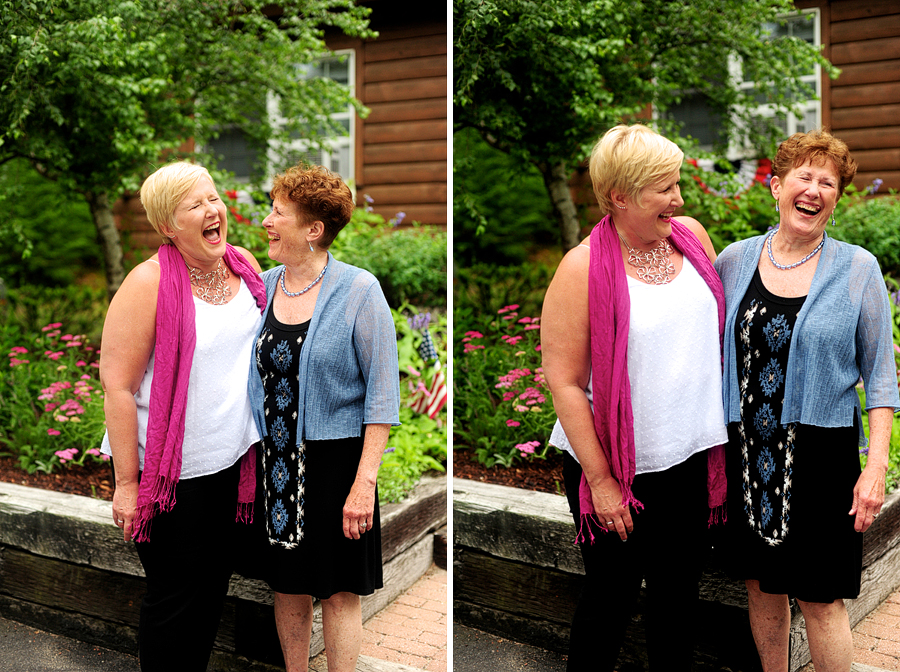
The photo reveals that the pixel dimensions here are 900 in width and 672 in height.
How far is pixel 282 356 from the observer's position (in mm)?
2152

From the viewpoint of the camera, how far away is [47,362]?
15.0 feet

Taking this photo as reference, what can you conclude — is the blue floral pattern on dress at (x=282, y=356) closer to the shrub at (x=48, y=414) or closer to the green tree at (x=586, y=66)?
the green tree at (x=586, y=66)

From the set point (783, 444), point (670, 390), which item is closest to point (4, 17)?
point (670, 390)

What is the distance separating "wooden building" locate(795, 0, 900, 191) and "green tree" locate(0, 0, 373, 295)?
3.87 metres

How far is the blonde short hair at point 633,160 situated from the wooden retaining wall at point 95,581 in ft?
5.92

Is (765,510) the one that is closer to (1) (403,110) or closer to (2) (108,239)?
(2) (108,239)

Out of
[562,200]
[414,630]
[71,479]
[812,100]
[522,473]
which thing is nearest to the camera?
[414,630]

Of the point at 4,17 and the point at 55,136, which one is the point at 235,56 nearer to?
the point at 55,136

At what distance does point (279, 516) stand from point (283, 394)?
0.36 meters

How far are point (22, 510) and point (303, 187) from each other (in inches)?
77.6

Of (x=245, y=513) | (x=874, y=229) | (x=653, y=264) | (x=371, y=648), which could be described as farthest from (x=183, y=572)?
(x=874, y=229)

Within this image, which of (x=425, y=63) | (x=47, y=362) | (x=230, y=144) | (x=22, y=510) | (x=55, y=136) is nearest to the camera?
(x=22, y=510)

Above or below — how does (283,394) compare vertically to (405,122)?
below

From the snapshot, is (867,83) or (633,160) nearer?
(633,160)
